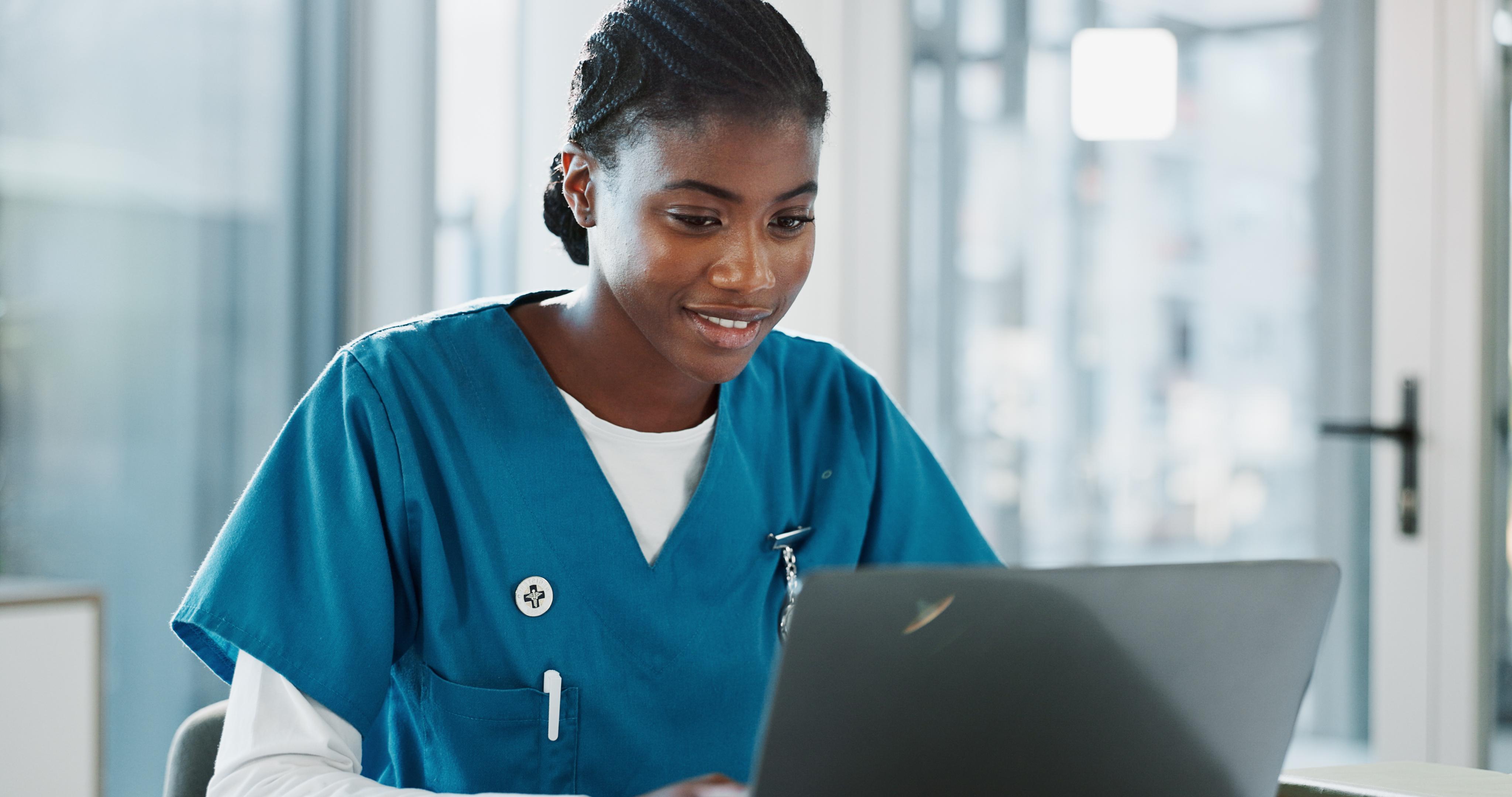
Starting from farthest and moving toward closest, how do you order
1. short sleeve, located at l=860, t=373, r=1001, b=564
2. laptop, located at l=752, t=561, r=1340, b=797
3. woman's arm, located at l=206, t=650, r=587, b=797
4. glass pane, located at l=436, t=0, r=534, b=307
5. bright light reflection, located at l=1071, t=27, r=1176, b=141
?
glass pane, located at l=436, t=0, r=534, b=307 < bright light reflection, located at l=1071, t=27, r=1176, b=141 < short sleeve, located at l=860, t=373, r=1001, b=564 < woman's arm, located at l=206, t=650, r=587, b=797 < laptop, located at l=752, t=561, r=1340, b=797

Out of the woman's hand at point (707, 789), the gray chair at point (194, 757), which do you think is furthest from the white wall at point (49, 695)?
the woman's hand at point (707, 789)

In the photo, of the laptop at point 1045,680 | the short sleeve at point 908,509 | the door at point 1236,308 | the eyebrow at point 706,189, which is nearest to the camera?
the laptop at point 1045,680

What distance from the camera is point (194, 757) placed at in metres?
0.94

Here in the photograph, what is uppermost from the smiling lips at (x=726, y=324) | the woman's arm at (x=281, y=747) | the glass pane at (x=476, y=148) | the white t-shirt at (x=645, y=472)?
the glass pane at (x=476, y=148)

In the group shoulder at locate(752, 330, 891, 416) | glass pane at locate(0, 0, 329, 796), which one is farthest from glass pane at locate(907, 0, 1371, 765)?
shoulder at locate(752, 330, 891, 416)

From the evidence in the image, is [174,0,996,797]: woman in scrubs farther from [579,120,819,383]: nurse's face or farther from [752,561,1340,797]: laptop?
[752,561,1340,797]: laptop

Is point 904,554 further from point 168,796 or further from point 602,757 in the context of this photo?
point 168,796

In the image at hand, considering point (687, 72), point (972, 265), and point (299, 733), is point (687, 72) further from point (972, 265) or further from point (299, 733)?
point (972, 265)

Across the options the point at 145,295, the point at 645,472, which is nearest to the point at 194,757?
the point at 645,472

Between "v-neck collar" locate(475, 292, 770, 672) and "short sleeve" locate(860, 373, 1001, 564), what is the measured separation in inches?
5.9

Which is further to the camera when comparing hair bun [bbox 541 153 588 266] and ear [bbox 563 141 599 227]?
hair bun [bbox 541 153 588 266]

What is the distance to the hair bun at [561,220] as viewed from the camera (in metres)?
1.12

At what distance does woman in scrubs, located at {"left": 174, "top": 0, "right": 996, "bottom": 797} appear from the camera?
34.8 inches

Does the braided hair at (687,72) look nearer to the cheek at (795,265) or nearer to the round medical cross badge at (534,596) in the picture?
the cheek at (795,265)
